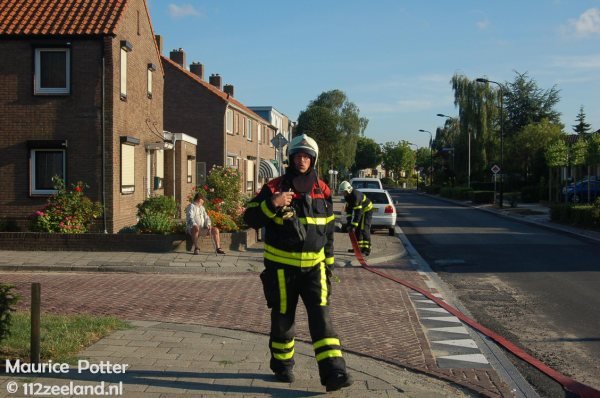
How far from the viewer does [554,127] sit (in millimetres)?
50594

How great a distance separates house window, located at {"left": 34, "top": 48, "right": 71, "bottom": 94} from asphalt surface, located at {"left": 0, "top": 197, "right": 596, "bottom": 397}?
5.43 metres

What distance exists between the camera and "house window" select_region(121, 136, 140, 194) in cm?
1839

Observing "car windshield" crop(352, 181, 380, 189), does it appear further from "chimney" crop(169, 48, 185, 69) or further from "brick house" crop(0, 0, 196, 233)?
"chimney" crop(169, 48, 185, 69)

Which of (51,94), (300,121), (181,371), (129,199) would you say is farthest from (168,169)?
(300,121)

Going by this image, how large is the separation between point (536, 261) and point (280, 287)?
11.4 m

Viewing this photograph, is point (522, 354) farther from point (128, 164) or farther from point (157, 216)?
point (128, 164)

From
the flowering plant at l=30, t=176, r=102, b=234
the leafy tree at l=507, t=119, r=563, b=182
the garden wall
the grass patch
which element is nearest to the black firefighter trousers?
the grass patch

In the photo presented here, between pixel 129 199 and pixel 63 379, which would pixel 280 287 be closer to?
pixel 63 379

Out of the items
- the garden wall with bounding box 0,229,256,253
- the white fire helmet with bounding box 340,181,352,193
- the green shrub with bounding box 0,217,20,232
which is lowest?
the garden wall with bounding box 0,229,256,253

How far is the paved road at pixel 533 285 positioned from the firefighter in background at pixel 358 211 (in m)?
2.25

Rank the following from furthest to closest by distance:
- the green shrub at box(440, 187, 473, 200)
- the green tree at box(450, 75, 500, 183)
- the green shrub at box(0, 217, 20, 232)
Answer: the green tree at box(450, 75, 500, 183)
the green shrub at box(440, 187, 473, 200)
the green shrub at box(0, 217, 20, 232)

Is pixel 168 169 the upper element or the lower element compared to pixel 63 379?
upper

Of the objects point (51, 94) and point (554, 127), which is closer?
point (51, 94)

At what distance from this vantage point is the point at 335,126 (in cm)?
5803
